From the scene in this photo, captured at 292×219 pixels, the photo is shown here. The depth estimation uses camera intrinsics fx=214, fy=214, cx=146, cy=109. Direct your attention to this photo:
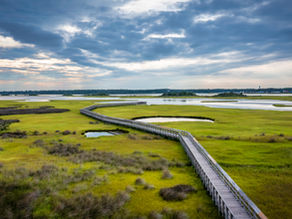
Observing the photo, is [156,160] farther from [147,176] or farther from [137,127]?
[137,127]

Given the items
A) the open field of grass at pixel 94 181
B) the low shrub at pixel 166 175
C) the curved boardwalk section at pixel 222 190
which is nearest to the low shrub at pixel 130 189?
the open field of grass at pixel 94 181

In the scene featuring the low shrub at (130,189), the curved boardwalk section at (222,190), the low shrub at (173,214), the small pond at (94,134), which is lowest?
the small pond at (94,134)

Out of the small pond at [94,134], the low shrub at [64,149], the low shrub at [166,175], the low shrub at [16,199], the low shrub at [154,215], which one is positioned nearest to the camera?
the low shrub at [154,215]

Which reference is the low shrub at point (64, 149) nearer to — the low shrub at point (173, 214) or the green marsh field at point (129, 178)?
the green marsh field at point (129, 178)

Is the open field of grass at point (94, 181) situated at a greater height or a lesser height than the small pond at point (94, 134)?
greater

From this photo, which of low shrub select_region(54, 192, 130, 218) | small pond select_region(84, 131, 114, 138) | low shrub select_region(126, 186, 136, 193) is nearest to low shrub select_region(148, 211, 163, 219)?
low shrub select_region(54, 192, 130, 218)

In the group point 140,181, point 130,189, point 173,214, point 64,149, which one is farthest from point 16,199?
point 64,149

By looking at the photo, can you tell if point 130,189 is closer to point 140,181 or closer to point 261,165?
point 140,181
